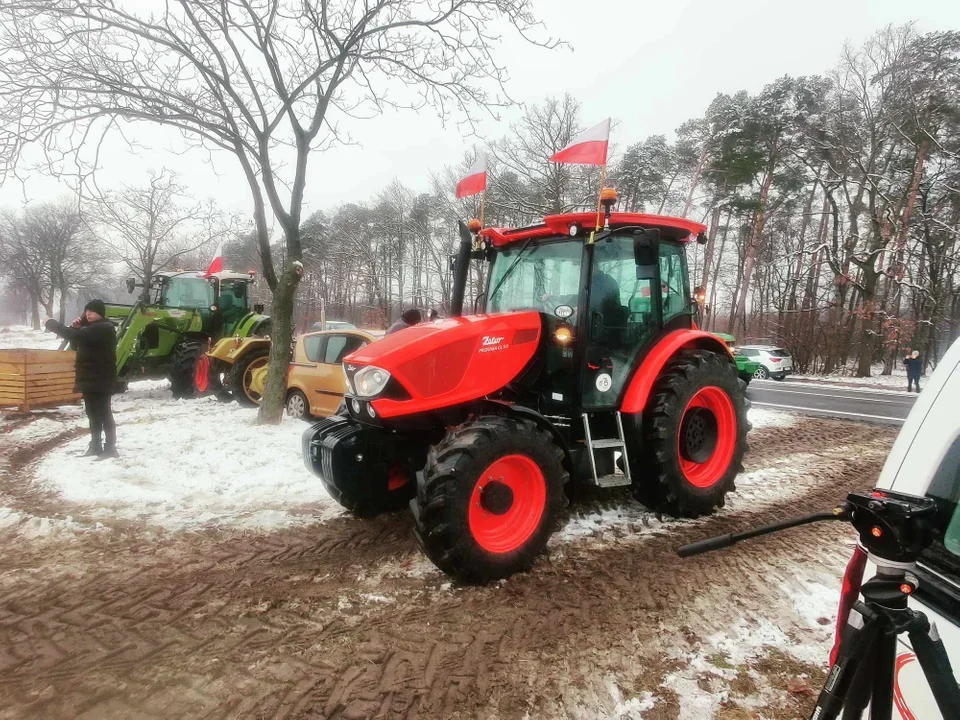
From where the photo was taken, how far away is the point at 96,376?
602 centimetres

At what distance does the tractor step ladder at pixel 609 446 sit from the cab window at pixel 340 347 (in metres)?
4.73

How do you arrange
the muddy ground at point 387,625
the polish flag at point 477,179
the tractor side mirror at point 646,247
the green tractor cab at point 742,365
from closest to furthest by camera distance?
1. the muddy ground at point 387,625
2. the tractor side mirror at point 646,247
3. the polish flag at point 477,179
4. the green tractor cab at point 742,365

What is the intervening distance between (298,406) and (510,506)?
570 centimetres

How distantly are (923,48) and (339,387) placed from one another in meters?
25.3

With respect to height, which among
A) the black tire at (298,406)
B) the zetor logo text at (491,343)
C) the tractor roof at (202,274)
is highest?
the tractor roof at (202,274)

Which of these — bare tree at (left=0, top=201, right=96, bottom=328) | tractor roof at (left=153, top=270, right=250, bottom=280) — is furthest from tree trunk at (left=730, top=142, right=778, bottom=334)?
bare tree at (left=0, top=201, right=96, bottom=328)

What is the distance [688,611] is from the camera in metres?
3.03

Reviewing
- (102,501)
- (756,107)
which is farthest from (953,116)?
(102,501)

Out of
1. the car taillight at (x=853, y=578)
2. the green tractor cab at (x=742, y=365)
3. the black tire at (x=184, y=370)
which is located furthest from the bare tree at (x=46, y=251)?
the car taillight at (x=853, y=578)

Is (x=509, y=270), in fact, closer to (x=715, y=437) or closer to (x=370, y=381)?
(x=370, y=381)

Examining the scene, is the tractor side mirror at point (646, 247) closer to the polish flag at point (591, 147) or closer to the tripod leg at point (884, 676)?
the polish flag at point (591, 147)

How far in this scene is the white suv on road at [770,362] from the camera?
2152 centimetres

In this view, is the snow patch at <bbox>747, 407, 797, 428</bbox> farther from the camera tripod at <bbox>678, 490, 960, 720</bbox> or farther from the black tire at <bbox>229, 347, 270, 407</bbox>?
the black tire at <bbox>229, 347, 270, 407</bbox>

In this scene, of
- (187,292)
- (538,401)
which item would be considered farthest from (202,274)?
(538,401)
